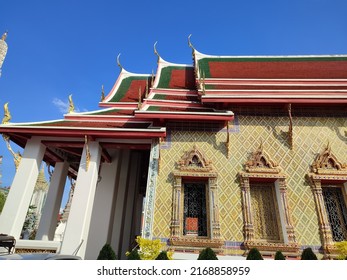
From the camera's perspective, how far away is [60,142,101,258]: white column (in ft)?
20.3

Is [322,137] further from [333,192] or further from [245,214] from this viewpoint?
[245,214]

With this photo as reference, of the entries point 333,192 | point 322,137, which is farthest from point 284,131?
point 333,192

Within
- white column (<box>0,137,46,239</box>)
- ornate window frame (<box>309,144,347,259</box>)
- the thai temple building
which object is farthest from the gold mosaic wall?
white column (<box>0,137,46,239</box>)

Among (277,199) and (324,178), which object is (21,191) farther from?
(324,178)

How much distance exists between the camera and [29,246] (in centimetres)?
657

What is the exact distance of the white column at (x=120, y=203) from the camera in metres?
8.67

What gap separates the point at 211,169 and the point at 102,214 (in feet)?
13.4

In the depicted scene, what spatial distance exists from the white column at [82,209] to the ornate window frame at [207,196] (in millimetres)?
2280

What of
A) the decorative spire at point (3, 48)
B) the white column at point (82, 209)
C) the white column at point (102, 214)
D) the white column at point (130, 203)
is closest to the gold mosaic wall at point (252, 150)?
the white column at point (82, 209)

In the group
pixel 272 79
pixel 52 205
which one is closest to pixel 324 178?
pixel 272 79

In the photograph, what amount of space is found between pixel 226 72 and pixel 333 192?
237 inches

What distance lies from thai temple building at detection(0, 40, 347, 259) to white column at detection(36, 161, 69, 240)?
0.04m

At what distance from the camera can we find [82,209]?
6539 millimetres

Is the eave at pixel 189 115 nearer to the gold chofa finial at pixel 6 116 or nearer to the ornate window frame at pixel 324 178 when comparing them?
the ornate window frame at pixel 324 178
